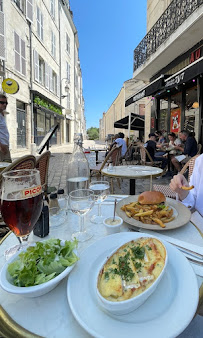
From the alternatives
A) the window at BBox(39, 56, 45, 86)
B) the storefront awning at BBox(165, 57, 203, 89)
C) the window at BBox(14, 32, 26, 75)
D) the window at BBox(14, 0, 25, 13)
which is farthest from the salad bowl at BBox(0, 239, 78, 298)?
the window at BBox(39, 56, 45, 86)

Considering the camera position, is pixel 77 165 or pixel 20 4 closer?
pixel 77 165

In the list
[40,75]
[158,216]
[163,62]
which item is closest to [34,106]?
[40,75]

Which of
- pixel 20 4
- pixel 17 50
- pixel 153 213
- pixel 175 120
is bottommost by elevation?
pixel 153 213

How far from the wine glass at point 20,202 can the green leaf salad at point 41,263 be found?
0.31 feet

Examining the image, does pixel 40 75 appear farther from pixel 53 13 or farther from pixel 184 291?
pixel 184 291

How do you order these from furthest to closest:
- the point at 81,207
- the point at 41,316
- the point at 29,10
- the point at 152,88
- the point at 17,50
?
1. the point at 29,10
2. the point at 17,50
3. the point at 152,88
4. the point at 81,207
5. the point at 41,316

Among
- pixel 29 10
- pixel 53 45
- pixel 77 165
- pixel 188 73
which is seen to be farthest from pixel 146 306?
pixel 53 45

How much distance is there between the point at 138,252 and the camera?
65 centimetres

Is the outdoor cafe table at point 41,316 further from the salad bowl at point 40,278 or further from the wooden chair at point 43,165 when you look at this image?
the wooden chair at point 43,165

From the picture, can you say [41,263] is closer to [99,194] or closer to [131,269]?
[131,269]

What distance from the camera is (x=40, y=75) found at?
15.5m

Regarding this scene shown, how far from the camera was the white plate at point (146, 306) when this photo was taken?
447mm

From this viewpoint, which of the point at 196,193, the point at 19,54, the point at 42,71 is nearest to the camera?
the point at 196,193

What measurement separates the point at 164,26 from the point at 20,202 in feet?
32.2
